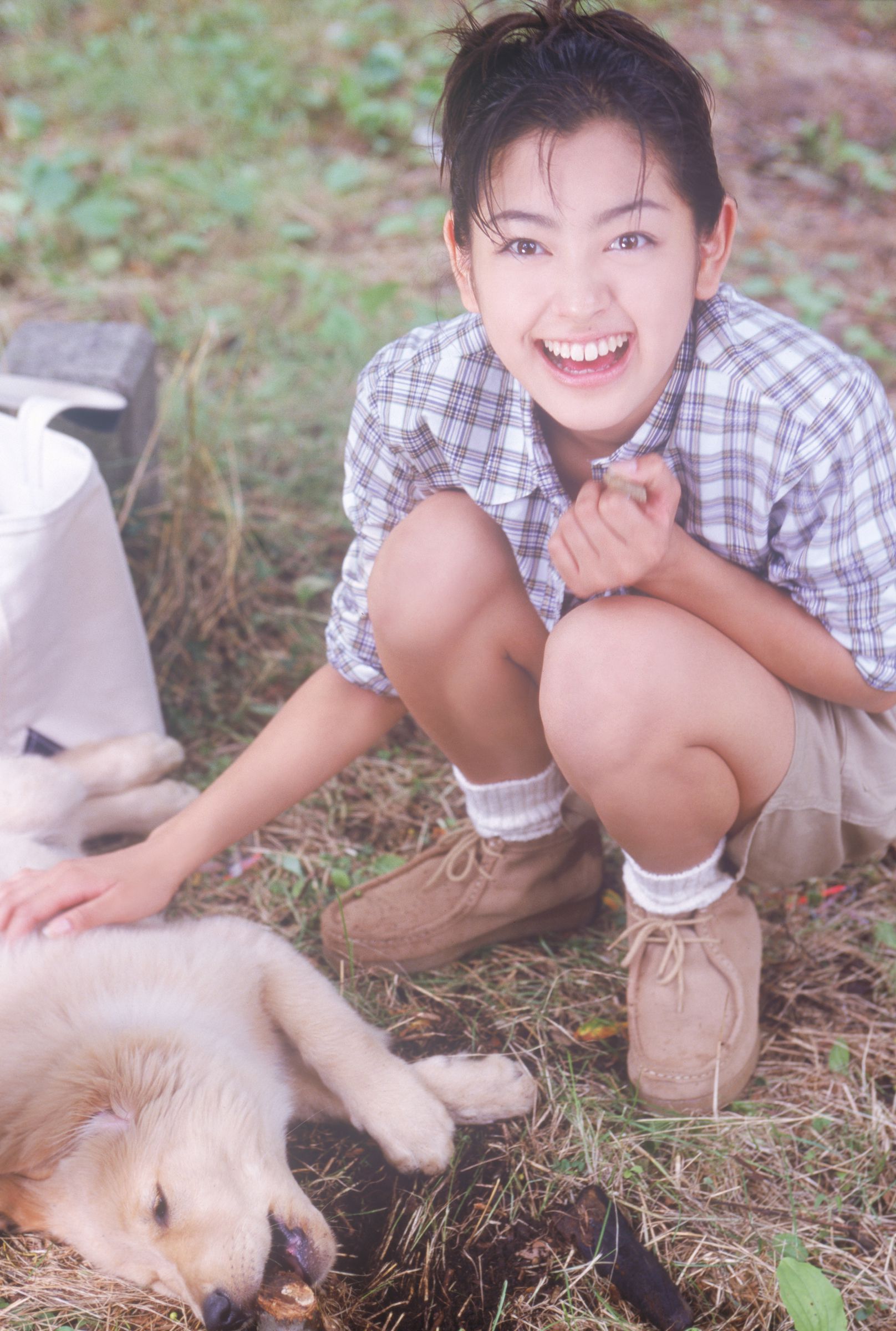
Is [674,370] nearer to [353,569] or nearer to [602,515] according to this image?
[602,515]

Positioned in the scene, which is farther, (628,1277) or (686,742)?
(686,742)

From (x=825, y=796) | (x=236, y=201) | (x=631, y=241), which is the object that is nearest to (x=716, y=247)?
(x=631, y=241)

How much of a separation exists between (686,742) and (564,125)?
2.57 ft

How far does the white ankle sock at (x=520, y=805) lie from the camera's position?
1.84m

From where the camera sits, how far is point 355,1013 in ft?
5.50

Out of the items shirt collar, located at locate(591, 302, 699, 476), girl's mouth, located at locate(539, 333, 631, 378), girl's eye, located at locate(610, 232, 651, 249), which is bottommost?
shirt collar, located at locate(591, 302, 699, 476)

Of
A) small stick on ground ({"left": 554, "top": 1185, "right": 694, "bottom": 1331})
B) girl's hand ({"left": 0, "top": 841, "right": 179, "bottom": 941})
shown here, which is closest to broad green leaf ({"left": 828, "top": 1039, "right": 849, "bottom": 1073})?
small stick on ground ({"left": 554, "top": 1185, "right": 694, "bottom": 1331})

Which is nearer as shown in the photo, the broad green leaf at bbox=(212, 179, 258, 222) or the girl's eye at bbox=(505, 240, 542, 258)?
the girl's eye at bbox=(505, 240, 542, 258)

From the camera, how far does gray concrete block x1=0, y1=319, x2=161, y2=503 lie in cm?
248

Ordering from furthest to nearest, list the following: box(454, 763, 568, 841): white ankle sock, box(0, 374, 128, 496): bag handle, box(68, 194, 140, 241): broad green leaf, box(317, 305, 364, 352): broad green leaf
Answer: box(68, 194, 140, 241): broad green leaf
box(317, 305, 364, 352): broad green leaf
box(0, 374, 128, 496): bag handle
box(454, 763, 568, 841): white ankle sock

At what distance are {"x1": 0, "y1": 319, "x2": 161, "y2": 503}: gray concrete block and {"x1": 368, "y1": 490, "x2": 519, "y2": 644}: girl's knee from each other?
1.10 metres

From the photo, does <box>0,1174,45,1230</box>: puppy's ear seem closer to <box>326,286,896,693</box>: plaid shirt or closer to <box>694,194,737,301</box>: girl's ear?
<box>326,286,896,693</box>: plaid shirt

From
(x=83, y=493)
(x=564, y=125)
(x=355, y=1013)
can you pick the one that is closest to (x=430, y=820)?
(x=355, y=1013)

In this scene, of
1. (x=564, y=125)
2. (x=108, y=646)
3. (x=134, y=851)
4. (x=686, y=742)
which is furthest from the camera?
(x=108, y=646)
